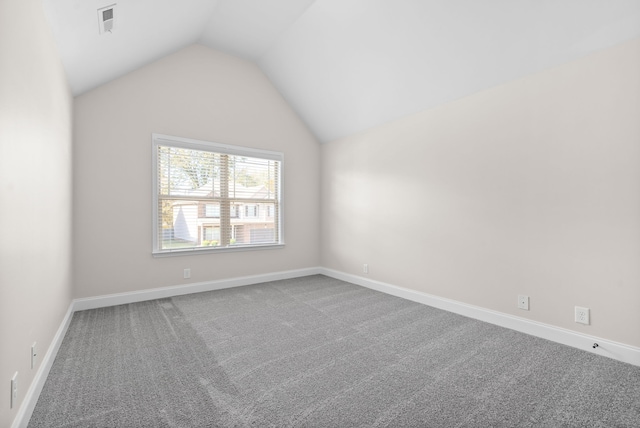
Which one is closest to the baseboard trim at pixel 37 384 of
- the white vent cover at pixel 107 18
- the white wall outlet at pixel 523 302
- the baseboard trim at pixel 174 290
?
the baseboard trim at pixel 174 290

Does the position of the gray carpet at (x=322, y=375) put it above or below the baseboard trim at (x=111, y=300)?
below

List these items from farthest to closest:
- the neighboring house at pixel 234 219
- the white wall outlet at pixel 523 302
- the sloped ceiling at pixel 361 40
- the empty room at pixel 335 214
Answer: the neighboring house at pixel 234 219, the white wall outlet at pixel 523 302, the sloped ceiling at pixel 361 40, the empty room at pixel 335 214

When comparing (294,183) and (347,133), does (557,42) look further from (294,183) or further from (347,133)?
(294,183)

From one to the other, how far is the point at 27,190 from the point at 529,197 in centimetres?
366

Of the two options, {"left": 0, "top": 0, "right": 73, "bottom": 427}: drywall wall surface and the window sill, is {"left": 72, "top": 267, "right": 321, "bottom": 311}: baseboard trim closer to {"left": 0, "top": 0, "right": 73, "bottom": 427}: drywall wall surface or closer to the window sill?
the window sill

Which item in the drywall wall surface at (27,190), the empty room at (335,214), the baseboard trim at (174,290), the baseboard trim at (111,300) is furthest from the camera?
the baseboard trim at (174,290)

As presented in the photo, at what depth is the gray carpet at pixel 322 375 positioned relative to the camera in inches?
62.4

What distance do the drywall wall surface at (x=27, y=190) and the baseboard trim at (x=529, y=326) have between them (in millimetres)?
3435

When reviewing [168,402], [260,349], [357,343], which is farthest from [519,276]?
[168,402]

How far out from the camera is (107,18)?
2.24 m

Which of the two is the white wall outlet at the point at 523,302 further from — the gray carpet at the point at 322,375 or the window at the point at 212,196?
the window at the point at 212,196

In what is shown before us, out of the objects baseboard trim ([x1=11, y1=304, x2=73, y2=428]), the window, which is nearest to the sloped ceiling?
the window

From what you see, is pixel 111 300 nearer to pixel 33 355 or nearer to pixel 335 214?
pixel 33 355

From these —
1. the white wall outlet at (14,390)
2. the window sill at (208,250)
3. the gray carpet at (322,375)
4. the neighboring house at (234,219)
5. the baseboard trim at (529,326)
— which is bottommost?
the gray carpet at (322,375)
